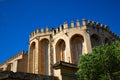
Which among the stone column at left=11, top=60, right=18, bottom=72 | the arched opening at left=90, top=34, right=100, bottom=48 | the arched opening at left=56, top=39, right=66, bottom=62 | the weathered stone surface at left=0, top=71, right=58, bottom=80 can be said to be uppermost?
the arched opening at left=90, top=34, right=100, bottom=48

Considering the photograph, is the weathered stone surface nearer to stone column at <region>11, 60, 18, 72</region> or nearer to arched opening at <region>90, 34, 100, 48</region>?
arched opening at <region>90, 34, 100, 48</region>

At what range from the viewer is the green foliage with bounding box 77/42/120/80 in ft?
47.8

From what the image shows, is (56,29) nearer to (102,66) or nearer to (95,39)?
(95,39)

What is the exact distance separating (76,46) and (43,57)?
5.22m

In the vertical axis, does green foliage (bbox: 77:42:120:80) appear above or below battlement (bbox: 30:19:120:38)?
below

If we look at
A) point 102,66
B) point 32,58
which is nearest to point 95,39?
point 32,58

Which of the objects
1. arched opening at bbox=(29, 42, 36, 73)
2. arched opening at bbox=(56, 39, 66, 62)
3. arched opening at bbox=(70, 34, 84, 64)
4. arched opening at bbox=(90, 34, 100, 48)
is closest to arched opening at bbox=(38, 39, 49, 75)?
arched opening at bbox=(29, 42, 36, 73)

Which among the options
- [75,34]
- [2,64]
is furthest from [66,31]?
[2,64]

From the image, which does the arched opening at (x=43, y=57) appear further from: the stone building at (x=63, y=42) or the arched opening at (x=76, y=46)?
the arched opening at (x=76, y=46)

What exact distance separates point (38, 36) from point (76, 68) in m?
16.3

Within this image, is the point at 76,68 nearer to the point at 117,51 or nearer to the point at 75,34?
the point at 117,51

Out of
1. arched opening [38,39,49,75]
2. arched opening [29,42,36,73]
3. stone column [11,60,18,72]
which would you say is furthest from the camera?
stone column [11,60,18,72]

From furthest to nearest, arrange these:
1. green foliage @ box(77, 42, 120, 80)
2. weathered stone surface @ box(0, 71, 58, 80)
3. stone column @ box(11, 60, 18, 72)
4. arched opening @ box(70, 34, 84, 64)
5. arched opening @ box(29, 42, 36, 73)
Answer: stone column @ box(11, 60, 18, 72) < arched opening @ box(29, 42, 36, 73) < arched opening @ box(70, 34, 84, 64) < green foliage @ box(77, 42, 120, 80) < weathered stone surface @ box(0, 71, 58, 80)

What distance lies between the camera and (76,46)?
28.5m
